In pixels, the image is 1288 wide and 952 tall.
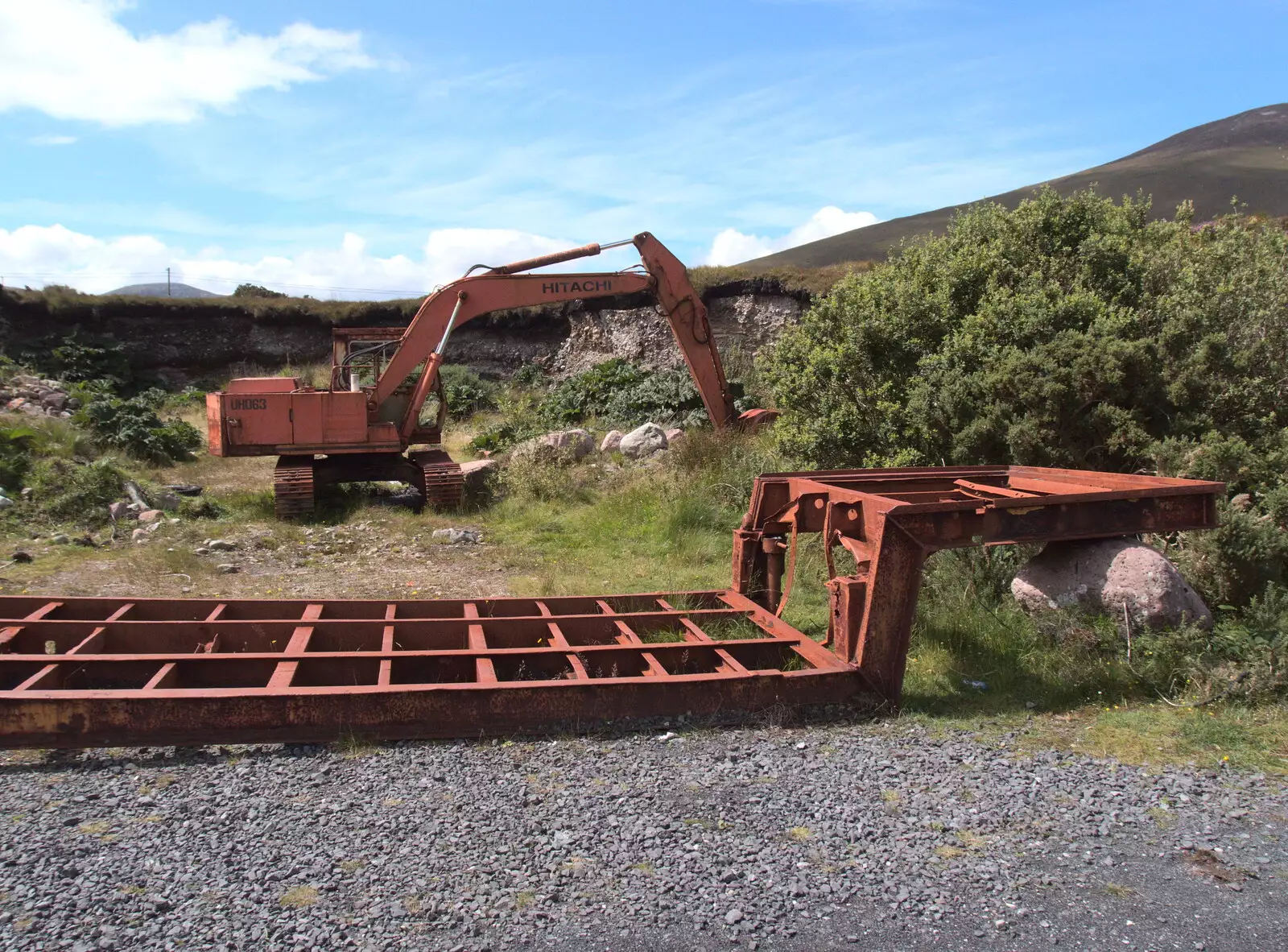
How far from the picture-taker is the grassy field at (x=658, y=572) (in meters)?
4.38

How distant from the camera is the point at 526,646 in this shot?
549 centimetres

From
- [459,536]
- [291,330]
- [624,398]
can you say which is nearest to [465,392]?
[624,398]

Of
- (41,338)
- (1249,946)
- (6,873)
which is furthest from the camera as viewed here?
(41,338)

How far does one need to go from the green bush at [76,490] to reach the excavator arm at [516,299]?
122 inches

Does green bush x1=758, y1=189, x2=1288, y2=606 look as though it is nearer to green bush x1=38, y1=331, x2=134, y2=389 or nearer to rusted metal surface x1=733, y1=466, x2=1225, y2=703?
rusted metal surface x1=733, y1=466, x2=1225, y2=703

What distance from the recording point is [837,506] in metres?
4.86

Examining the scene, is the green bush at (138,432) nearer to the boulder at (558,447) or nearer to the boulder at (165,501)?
the boulder at (165,501)

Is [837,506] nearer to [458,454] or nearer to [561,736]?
[561,736]

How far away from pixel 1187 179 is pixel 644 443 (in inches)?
2053

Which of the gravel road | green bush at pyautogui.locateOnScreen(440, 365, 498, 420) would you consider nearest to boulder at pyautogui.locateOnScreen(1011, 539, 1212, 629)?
the gravel road

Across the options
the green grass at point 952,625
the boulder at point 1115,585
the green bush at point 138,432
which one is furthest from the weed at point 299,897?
the green bush at point 138,432

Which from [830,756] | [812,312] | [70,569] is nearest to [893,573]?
[830,756]

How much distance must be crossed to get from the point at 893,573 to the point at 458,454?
1311 cm

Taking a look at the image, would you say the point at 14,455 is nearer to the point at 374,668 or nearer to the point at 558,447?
the point at 558,447
